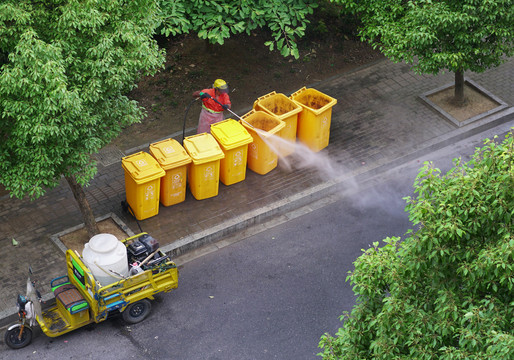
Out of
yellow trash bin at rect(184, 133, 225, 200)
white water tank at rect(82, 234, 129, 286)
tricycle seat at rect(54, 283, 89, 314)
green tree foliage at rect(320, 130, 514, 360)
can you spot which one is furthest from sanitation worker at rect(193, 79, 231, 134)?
green tree foliage at rect(320, 130, 514, 360)

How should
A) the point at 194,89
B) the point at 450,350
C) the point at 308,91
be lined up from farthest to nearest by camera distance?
1. the point at 194,89
2. the point at 308,91
3. the point at 450,350

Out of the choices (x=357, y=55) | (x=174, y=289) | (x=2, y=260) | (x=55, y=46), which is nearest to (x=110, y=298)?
(x=174, y=289)

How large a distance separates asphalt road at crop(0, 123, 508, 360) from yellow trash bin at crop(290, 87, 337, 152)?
1.31m

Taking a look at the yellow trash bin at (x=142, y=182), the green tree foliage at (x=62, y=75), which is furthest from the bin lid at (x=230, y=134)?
the green tree foliage at (x=62, y=75)

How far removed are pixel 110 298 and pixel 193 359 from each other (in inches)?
56.0

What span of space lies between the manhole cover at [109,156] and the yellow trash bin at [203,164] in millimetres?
1849

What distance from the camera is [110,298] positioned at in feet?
32.7

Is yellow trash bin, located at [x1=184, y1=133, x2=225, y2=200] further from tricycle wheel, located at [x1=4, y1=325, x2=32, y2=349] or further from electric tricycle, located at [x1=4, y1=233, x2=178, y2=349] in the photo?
tricycle wheel, located at [x1=4, y1=325, x2=32, y2=349]

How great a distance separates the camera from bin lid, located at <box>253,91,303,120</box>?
13406 mm

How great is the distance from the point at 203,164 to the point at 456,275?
6579 millimetres

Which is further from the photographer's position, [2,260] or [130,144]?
[130,144]

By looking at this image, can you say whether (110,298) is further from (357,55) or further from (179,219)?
(357,55)

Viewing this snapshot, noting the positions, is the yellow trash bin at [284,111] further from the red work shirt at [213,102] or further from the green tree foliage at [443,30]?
the green tree foliage at [443,30]

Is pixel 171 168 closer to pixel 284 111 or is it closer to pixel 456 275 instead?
pixel 284 111
